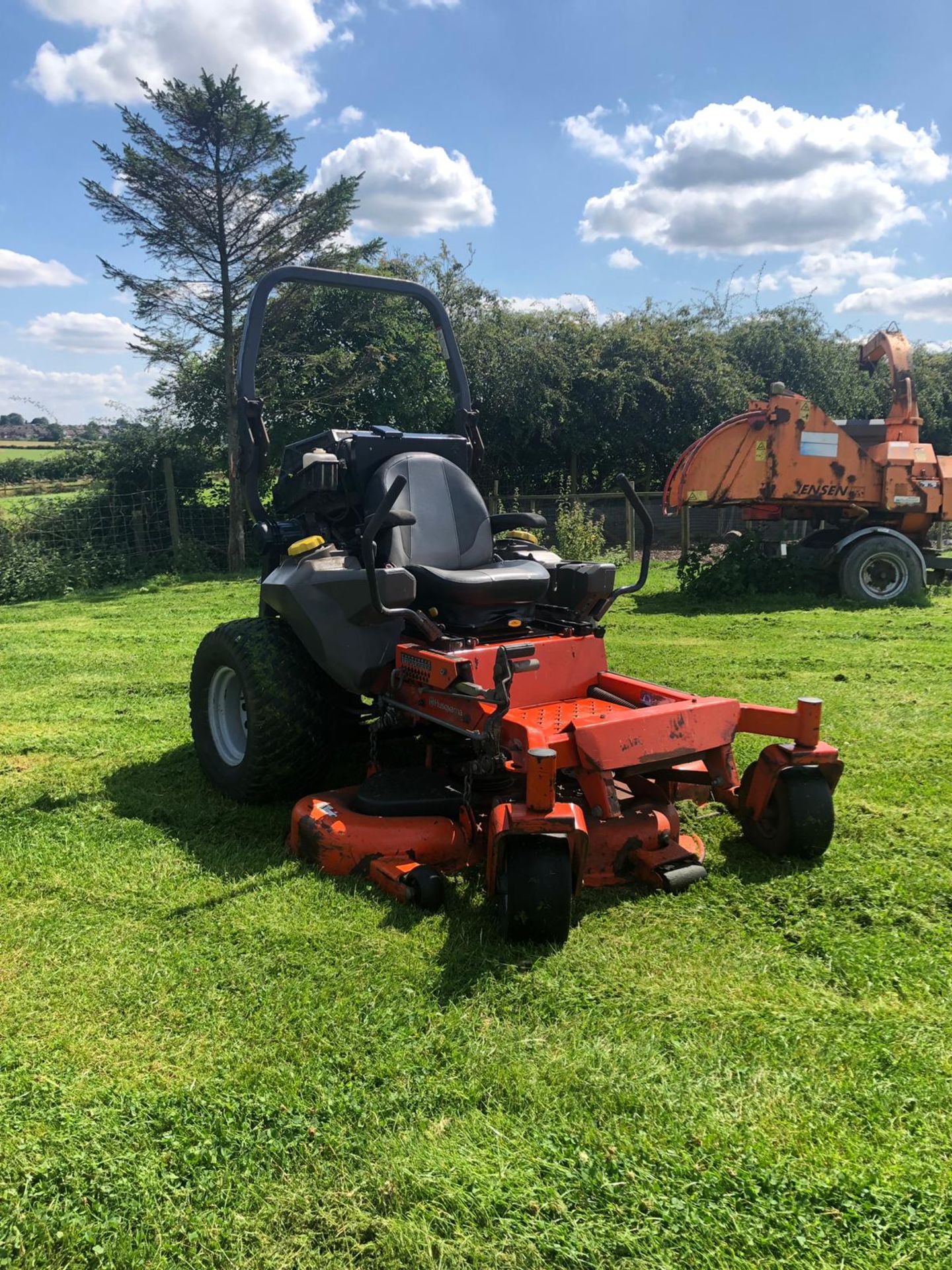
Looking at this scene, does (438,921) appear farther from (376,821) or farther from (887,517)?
(887,517)

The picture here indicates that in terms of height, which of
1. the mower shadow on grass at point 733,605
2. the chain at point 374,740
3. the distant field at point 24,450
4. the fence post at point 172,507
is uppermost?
the distant field at point 24,450

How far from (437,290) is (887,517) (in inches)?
577

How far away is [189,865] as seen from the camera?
355 cm

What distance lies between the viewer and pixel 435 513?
14.6 feet

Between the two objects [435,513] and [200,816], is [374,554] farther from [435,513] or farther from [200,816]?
[200,816]

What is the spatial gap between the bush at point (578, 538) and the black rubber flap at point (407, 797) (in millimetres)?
9237

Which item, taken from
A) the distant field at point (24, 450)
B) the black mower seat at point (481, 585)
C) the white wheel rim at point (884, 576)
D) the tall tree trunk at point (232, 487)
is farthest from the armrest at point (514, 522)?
the distant field at point (24, 450)

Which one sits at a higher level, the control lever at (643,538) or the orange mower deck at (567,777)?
the control lever at (643,538)

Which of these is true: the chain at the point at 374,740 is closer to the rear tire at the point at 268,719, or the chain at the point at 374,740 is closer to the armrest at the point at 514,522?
the rear tire at the point at 268,719

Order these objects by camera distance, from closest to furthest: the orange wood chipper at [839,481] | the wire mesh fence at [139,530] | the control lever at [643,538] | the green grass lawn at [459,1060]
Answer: the green grass lawn at [459,1060] < the control lever at [643,538] < the orange wood chipper at [839,481] < the wire mesh fence at [139,530]

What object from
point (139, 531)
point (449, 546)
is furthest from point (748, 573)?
point (139, 531)

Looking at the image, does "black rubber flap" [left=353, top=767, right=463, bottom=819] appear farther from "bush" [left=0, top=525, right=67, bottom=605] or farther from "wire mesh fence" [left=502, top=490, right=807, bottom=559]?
"wire mesh fence" [left=502, top=490, right=807, bottom=559]

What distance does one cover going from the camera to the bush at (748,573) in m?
10.9

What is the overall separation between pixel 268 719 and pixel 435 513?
4.21ft
